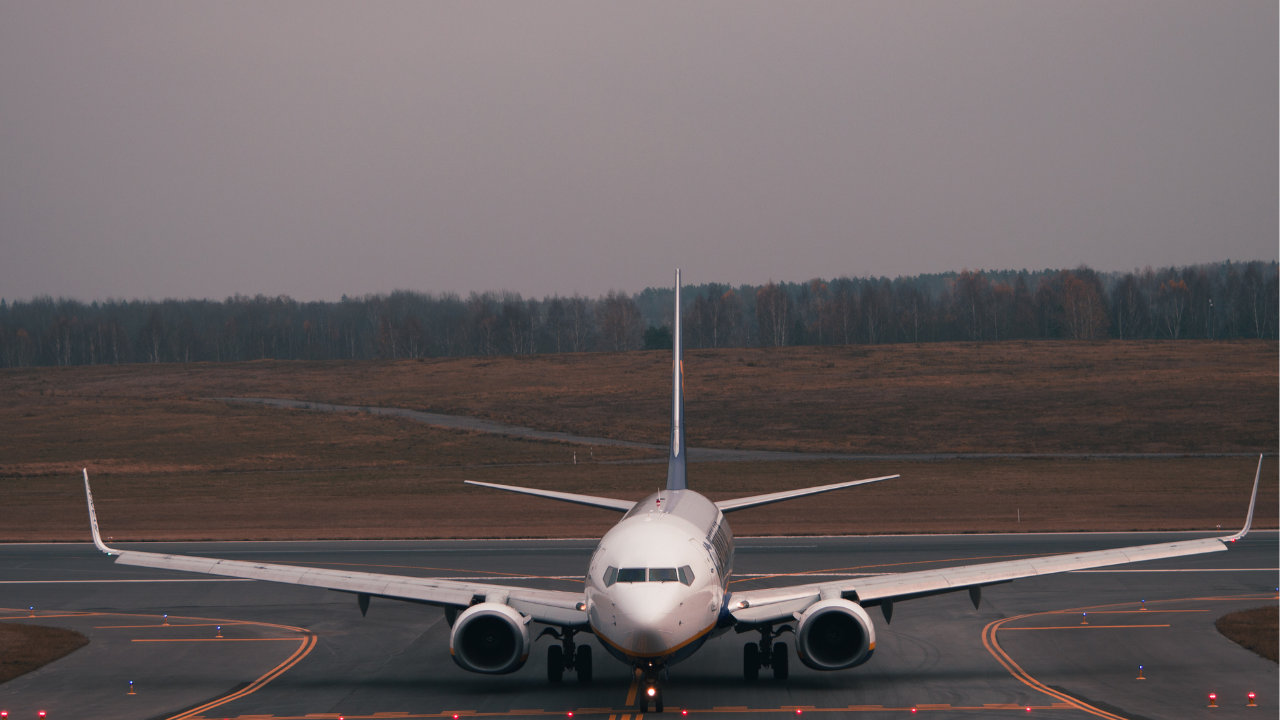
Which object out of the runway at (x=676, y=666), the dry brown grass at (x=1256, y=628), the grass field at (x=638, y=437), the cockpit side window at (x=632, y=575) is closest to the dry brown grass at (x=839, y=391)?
the grass field at (x=638, y=437)

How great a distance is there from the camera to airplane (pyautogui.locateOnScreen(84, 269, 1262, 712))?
19125 millimetres

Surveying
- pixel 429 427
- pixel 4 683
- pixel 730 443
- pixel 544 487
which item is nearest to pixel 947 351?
pixel 730 443

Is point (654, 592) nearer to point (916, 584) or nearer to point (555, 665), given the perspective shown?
point (555, 665)

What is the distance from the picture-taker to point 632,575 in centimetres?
1928

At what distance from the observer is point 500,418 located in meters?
112

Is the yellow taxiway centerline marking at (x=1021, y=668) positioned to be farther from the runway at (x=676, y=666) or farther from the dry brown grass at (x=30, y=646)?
the dry brown grass at (x=30, y=646)

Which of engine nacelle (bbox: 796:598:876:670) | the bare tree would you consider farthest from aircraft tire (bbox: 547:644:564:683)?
the bare tree

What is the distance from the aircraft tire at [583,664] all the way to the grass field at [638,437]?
2838 cm

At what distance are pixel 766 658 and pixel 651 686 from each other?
168 inches

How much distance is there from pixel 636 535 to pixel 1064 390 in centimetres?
10188

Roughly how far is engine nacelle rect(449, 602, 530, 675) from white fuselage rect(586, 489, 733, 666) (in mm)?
1476

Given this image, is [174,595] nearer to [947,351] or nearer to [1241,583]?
[1241,583]

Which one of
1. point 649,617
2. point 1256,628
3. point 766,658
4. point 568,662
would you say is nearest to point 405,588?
point 568,662

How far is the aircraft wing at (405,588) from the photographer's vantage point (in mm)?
21953
